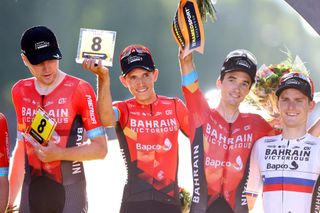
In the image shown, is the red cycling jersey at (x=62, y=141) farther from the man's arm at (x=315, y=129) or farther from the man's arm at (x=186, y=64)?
the man's arm at (x=315, y=129)

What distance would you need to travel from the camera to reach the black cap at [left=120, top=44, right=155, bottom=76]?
4.63m

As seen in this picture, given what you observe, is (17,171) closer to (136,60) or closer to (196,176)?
(136,60)

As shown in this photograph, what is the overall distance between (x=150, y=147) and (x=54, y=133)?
2.38ft

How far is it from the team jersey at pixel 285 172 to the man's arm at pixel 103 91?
1079 millimetres

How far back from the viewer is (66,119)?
174 inches

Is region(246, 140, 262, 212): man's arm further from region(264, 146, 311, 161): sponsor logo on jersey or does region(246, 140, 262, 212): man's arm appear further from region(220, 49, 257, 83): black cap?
region(220, 49, 257, 83): black cap

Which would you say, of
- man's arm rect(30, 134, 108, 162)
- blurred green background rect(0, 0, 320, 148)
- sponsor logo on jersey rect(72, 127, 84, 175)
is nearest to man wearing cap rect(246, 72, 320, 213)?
man's arm rect(30, 134, 108, 162)

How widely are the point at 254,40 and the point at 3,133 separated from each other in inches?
948

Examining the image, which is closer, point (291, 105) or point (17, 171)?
point (291, 105)

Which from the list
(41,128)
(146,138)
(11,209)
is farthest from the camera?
(146,138)

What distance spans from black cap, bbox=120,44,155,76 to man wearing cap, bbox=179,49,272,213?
12.3 inches

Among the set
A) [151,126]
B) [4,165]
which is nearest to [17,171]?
[4,165]

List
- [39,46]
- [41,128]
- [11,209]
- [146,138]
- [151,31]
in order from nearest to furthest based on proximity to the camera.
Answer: [41,128] < [39,46] < [11,209] < [146,138] < [151,31]

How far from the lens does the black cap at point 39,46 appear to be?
14.2ft
